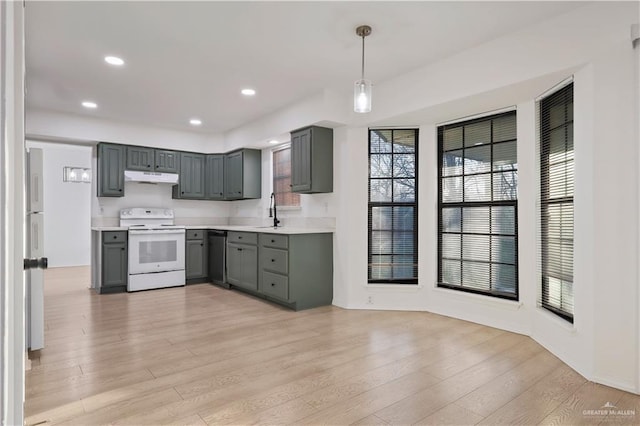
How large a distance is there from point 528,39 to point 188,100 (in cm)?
373

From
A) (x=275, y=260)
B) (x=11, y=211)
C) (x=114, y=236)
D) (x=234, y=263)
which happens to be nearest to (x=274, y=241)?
(x=275, y=260)

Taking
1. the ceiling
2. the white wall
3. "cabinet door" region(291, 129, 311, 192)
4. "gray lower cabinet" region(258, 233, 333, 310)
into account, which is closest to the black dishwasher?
"gray lower cabinet" region(258, 233, 333, 310)

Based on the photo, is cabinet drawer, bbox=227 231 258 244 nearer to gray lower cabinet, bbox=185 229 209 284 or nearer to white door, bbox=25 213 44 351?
gray lower cabinet, bbox=185 229 209 284

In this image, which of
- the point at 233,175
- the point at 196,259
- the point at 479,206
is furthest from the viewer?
the point at 233,175

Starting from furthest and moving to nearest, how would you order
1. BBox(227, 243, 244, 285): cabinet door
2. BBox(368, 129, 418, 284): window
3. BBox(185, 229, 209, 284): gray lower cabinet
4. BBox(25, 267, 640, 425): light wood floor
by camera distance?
BBox(185, 229, 209, 284): gray lower cabinet → BBox(227, 243, 244, 285): cabinet door → BBox(368, 129, 418, 284): window → BBox(25, 267, 640, 425): light wood floor

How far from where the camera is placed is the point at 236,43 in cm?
323

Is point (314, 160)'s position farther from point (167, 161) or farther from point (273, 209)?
point (167, 161)

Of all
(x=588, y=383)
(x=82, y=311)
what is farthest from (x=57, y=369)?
(x=588, y=383)

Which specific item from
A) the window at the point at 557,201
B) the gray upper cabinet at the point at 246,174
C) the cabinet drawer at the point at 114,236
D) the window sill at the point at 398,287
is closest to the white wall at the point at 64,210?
the cabinet drawer at the point at 114,236

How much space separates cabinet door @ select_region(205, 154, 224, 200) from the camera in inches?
259

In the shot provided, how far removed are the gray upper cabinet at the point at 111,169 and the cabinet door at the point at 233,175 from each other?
1578 mm

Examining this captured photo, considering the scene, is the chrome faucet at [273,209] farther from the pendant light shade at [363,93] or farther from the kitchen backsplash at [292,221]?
the pendant light shade at [363,93]

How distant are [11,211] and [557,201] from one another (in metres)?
3.45

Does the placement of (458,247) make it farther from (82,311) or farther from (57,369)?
(82,311)
